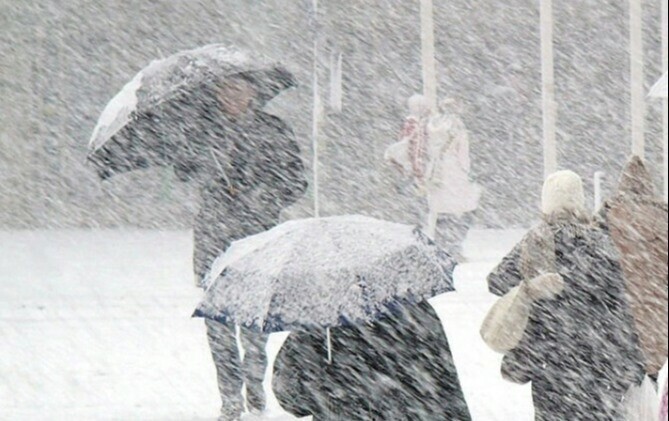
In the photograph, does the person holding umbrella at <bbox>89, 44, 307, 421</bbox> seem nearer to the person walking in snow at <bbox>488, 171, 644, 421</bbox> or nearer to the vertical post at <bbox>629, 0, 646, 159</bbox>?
the person walking in snow at <bbox>488, 171, 644, 421</bbox>

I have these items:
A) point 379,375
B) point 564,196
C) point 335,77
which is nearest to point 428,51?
point 335,77

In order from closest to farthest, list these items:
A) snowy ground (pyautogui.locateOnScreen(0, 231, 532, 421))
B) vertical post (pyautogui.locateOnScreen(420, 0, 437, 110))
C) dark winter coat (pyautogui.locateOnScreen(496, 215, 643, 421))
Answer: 1. dark winter coat (pyautogui.locateOnScreen(496, 215, 643, 421))
2. snowy ground (pyautogui.locateOnScreen(0, 231, 532, 421))
3. vertical post (pyautogui.locateOnScreen(420, 0, 437, 110))

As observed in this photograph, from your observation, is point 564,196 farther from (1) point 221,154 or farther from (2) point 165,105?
(2) point 165,105

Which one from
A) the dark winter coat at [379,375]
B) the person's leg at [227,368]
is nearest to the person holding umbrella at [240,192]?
the person's leg at [227,368]

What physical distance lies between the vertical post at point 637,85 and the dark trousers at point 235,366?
6.76 metres

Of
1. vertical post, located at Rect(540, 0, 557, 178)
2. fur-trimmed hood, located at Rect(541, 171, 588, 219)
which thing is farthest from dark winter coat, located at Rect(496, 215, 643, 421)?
vertical post, located at Rect(540, 0, 557, 178)

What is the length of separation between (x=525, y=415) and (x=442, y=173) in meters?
7.75

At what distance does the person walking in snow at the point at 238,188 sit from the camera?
26.3ft

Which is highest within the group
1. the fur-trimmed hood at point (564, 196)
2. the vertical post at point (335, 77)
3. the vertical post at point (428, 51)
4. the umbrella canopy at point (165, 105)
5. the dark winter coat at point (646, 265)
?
the dark winter coat at point (646, 265)

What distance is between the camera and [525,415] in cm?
816

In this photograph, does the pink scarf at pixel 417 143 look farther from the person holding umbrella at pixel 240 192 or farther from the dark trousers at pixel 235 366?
the dark trousers at pixel 235 366

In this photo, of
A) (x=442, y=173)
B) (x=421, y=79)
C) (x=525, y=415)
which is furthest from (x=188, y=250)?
(x=525, y=415)

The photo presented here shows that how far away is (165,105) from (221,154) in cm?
35

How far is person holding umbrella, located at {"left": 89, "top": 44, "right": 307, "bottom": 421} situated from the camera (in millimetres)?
8016
